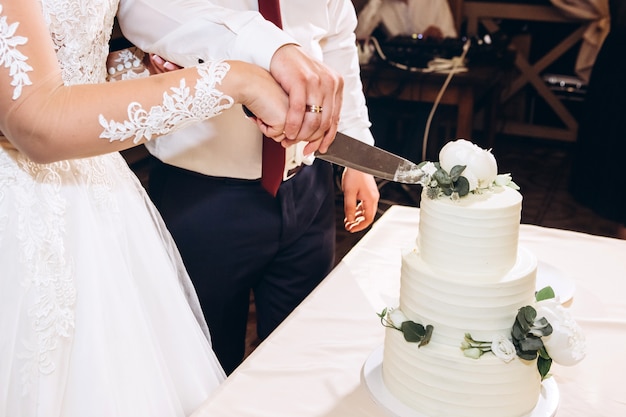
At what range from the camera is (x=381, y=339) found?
117 cm

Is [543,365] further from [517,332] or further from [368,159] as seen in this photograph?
[368,159]

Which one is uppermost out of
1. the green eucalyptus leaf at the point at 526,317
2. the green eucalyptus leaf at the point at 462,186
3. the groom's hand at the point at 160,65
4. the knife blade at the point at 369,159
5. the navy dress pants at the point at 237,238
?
the groom's hand at the point at 160,65

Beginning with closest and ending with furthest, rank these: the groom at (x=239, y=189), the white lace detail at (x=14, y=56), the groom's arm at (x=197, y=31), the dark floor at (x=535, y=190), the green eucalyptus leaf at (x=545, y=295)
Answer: the white lace detail at (x=14, y=56) → the green eucalyptus leaf at (x=545, y=295) → the groom's arm at (x=197, y=31) → the groom at (x=239, y=189) → the dark floor at (x=535, y=190)

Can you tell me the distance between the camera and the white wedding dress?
40.9 inches

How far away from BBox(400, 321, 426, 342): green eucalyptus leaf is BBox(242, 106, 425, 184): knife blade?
0.73ft

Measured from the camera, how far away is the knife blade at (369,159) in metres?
1.09

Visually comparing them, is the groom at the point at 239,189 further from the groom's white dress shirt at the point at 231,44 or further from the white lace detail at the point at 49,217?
the white lace detail at the point at 49,217

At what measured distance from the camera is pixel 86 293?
43.8 inches

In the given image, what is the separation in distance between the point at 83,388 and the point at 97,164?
38cm

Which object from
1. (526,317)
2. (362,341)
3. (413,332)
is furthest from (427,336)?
(362,341)

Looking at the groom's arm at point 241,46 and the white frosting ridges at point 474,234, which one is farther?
the groom's arm at point 241,46

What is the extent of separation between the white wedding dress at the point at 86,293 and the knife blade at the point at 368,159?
289 mm

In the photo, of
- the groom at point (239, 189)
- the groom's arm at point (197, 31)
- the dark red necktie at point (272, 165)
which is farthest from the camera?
the dark red necktie at point (272, 165)

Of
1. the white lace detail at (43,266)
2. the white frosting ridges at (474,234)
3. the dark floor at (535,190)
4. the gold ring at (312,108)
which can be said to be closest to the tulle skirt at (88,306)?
the white lace detail at (43,266)
